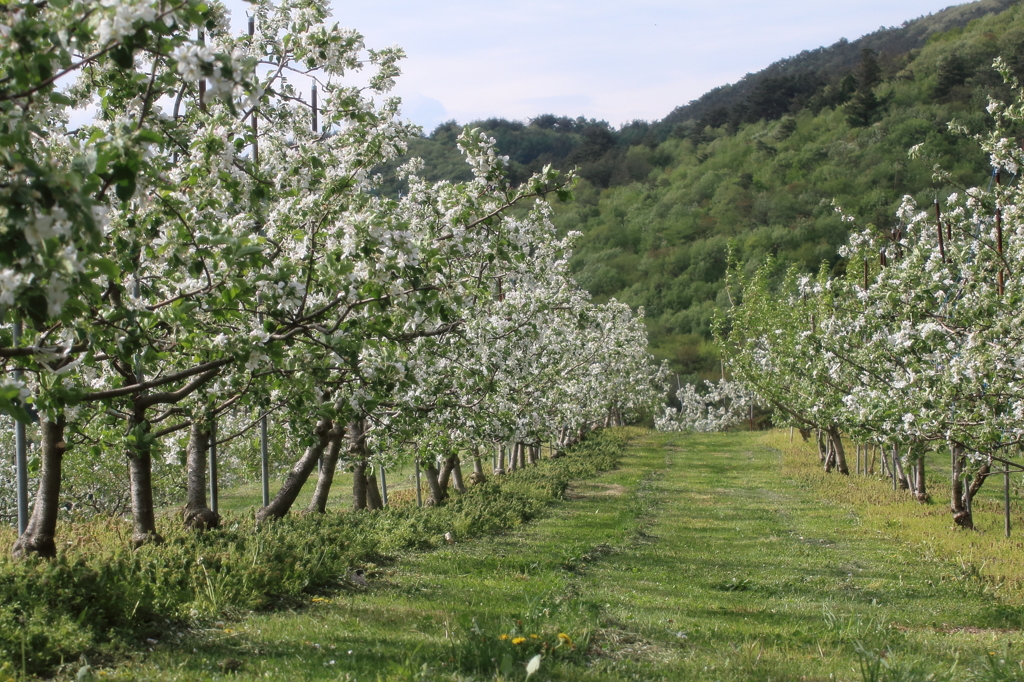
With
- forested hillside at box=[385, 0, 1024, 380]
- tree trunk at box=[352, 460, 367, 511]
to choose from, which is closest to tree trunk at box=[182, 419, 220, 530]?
tree trunk at box=[352, 460, 367, 511]

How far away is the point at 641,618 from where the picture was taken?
820 cm

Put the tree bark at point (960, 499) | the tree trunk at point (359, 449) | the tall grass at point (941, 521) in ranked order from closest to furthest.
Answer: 1. the tall grass at point (941, 521)
2. the tree trunk at point (359, 449)
3. the tree bark at point (960, 499)

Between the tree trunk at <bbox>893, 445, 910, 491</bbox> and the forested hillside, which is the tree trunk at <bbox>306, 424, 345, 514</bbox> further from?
the forested hillside

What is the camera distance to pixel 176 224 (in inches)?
229

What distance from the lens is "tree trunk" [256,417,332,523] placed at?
11016 mm

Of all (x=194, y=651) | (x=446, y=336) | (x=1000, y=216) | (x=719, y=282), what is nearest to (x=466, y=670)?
(x=194, y=651)

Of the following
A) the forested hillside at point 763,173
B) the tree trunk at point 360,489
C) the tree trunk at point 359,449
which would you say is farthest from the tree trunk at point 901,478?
the forested hillside at point 763,173

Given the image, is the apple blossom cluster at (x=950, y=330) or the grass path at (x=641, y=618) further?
the apple blossom cluster at (x=950, y=330)

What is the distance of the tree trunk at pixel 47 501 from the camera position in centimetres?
803

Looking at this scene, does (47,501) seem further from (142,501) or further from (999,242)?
(999,242)

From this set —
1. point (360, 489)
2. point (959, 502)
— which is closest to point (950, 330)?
point (959, 502)

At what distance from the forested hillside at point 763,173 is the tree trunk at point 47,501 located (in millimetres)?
59608

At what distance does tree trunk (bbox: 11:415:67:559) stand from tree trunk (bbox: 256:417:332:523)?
10.6 feet

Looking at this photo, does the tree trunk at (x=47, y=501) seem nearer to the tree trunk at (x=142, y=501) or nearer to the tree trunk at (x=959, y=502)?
the tree trunk at (x=142, y=501)
